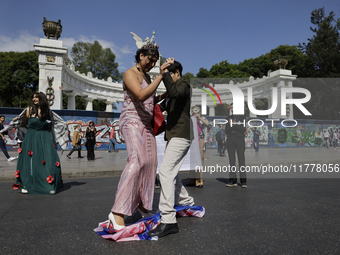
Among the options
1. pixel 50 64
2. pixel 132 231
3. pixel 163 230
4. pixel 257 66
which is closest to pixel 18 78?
pixel 50 64

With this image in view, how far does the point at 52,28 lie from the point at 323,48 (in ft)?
103

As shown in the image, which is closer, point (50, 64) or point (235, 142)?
point (235, 142)

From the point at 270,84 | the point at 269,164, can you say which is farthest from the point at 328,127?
the point at 269,164

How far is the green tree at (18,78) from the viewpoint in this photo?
1577 inches

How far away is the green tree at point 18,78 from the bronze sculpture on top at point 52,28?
20544 mm

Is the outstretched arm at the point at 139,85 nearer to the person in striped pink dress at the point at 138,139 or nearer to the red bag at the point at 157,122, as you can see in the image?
the person in striped pink dress at the point at 138,139

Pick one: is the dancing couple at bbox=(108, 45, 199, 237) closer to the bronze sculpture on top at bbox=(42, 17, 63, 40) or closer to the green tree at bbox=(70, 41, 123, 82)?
the bronze sculpture on top at bbox=(42, 17, 63, 40)

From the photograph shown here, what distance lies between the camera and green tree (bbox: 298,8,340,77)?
108ft

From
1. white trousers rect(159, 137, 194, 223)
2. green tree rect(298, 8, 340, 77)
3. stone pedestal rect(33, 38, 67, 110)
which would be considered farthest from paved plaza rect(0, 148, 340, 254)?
green tree rect(298, 8, 340, 77)

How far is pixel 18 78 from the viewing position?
40531 millimetres

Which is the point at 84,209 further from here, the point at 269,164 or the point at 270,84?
the point at 270,84

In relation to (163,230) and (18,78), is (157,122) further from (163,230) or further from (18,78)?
(18,78)

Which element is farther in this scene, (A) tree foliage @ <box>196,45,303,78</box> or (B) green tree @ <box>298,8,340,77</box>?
(A) tree foliage @ <box>196,45,303,78</box>

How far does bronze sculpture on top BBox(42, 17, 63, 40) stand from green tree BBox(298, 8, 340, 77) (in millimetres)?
→ 29279
